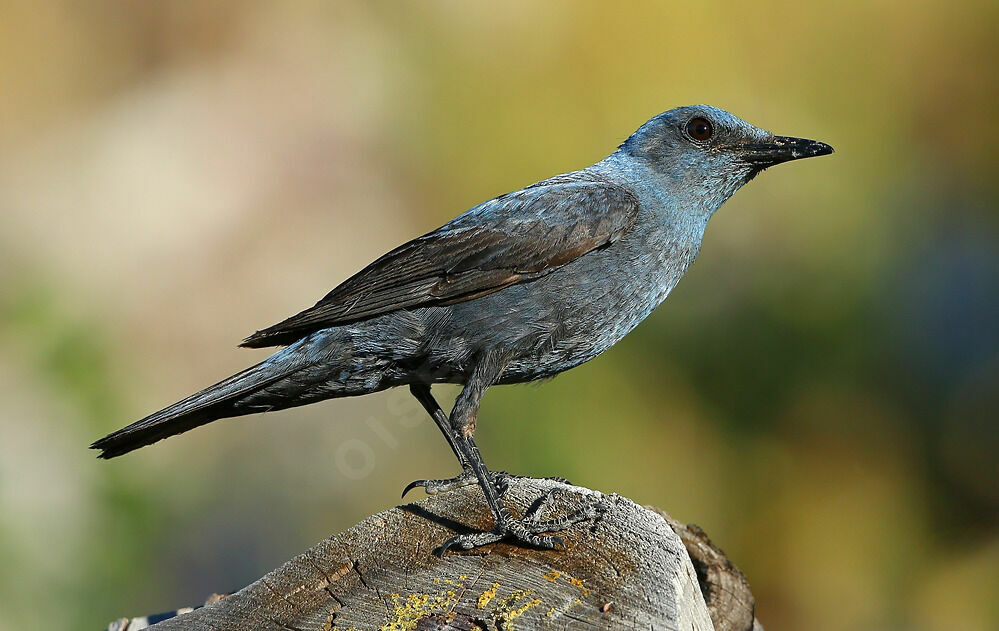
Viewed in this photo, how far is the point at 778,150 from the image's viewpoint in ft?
14.0

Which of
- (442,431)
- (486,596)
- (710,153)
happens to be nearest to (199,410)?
(442,431)

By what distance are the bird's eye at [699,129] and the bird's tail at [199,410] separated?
2073mm

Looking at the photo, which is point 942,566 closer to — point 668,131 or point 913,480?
point 913,480

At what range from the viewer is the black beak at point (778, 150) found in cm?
423

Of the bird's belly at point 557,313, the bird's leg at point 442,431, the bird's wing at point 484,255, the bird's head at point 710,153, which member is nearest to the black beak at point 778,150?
the bird's head at point 710,153

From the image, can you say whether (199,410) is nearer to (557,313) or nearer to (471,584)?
(471,584)

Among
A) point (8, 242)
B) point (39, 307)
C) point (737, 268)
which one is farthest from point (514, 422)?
point (8, 242)

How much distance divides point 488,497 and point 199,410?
120cm

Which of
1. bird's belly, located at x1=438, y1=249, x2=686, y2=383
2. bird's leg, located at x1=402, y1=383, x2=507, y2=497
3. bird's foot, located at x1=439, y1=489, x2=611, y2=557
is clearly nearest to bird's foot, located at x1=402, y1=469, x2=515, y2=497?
bird's leg, located at x1=402, y1=383, x2=507, y2=497

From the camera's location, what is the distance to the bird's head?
4.27m

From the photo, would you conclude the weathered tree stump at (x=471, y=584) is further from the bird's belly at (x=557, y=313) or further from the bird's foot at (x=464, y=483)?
the bird's belly at (x=557, y=313)

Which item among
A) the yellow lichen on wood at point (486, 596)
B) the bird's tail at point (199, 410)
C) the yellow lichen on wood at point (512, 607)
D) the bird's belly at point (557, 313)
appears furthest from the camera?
the bird's belly at point (557, 313)

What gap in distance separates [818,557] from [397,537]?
3738 mm

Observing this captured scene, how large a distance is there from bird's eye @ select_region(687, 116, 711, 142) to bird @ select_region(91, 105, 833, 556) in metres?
0.36
